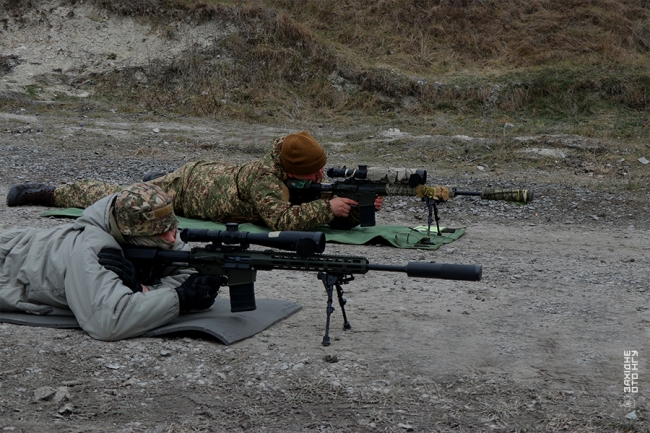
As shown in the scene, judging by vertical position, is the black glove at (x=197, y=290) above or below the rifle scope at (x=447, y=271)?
below

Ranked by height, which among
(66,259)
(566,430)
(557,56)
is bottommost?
(566,430)

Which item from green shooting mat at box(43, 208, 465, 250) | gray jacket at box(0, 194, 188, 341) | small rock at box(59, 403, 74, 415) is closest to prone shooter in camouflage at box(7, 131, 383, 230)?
green shooting mat at box(43, 208, 465, 250)

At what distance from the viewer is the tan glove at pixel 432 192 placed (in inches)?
310

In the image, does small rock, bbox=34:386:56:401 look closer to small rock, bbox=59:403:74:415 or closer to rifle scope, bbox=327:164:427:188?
small rock, bbox=59:403:74:415

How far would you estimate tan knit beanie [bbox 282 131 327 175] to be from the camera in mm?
7707

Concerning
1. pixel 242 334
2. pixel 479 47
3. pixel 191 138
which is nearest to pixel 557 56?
pixel 479 47

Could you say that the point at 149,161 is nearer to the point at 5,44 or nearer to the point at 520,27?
the point at 5,44

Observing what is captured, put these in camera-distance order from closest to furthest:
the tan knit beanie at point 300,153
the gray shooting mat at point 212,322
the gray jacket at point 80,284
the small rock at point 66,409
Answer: the small rock at point 66,409
the gray jacket at point 80,284
the gray shooting mat at point 212,322
the tan knit beanie at point 300,153

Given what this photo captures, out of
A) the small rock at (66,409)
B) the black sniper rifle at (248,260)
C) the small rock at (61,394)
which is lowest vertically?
the small rock at (66,409)

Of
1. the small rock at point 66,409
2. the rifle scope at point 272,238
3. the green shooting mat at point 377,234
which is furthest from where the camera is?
the green shooting mat at point 377,234

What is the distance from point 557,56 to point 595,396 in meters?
16.9

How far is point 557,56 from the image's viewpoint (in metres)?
19.7

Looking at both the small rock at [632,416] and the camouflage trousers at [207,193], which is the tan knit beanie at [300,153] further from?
the small rock at [632,416]

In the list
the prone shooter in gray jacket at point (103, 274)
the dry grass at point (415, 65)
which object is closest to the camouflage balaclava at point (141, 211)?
the prone shooter in gray jacket at point (103, 274)
